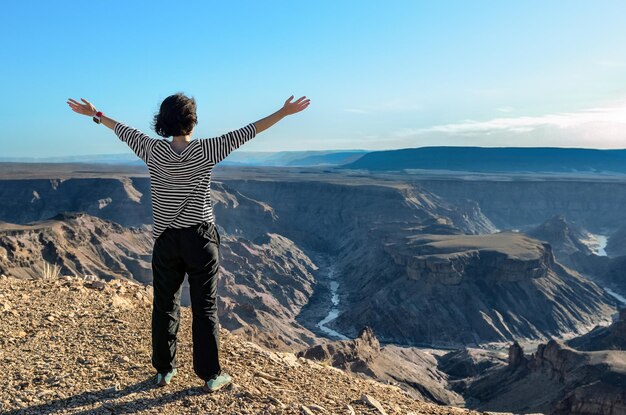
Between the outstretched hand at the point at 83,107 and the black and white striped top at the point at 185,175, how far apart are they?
1134 mm

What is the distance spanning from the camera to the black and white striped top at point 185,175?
19.3 feet

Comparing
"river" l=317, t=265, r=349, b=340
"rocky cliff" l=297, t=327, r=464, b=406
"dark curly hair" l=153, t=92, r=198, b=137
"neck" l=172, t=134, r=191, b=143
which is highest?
"dark curly hair" l=153, t=92, r=198, b=137

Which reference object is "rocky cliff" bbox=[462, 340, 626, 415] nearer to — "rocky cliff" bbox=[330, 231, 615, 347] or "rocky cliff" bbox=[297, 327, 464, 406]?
"rocky cliff" bbox=[297, 327, 464, 406]

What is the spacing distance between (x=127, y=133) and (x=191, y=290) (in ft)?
6.35

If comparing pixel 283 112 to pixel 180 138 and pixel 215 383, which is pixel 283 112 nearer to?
pixel 180 138

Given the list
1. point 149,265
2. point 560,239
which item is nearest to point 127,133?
point 149,265

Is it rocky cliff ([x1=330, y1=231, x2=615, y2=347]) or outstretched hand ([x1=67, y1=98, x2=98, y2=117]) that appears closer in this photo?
outstretched hand ([x1=67, y1=98, x2=98, y2=117])

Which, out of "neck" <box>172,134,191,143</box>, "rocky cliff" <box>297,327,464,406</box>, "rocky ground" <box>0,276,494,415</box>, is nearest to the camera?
"rocky ground" <box>0,276,494,415</box>

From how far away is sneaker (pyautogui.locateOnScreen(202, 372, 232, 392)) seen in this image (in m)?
6.08

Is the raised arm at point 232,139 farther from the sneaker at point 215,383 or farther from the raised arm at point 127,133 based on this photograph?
the sneaker at point 215,383

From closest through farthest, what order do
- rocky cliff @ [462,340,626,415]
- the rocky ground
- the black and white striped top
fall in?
the rocky ground < the black and white striped top < rocky cliff @ [462,340,626,415]

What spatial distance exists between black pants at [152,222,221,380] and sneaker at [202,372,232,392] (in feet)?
0.18

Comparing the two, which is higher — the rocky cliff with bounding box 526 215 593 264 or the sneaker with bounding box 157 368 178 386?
the sneaker with bounding box 157 368 178 386

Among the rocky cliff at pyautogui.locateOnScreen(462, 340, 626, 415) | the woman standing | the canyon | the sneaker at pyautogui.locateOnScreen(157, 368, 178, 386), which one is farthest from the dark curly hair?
the canyon
